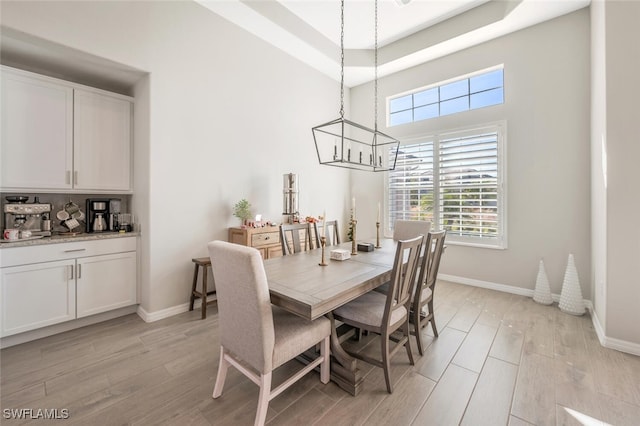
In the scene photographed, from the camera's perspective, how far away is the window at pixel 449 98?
3.84 metres

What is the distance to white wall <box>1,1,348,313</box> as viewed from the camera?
2.51m

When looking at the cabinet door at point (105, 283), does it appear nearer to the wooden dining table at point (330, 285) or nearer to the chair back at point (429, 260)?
the wooden dining table at point (330, 285)

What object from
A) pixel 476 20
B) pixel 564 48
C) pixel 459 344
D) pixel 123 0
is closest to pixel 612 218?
pixel 459 344

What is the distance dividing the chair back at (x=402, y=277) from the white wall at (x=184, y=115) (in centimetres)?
243

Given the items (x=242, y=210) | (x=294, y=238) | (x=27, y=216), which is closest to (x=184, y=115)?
(x=242, y=210)

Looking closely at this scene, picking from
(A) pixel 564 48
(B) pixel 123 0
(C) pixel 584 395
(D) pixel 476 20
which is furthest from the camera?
(D) pixel 476 20

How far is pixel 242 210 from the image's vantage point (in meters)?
3.49

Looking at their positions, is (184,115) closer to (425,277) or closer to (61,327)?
(61,327)

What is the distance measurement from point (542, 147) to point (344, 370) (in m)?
3.69

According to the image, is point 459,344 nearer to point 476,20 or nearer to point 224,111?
point 224,111

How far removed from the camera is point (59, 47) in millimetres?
2338

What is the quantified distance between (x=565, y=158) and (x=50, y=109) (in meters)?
5.75

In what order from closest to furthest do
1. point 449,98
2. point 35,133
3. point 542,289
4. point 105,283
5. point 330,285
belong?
point 330,285
point 35,133
point 105,283
point 542,289
point 449,98

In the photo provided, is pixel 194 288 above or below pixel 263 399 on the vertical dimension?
above
